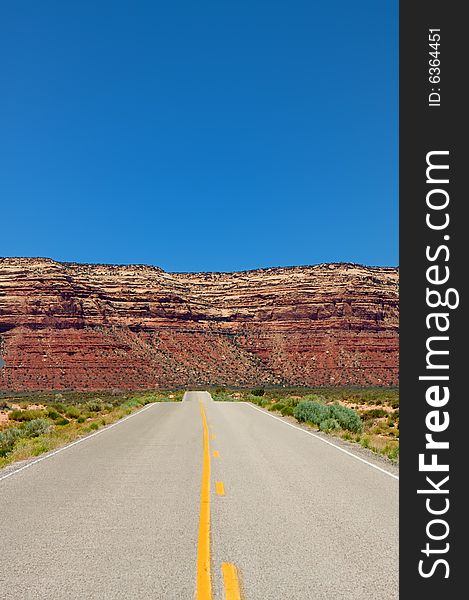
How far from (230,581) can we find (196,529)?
2.13 metres

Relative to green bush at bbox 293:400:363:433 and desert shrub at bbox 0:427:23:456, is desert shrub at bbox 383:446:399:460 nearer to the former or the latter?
green bush at bbox 293:400:363:433

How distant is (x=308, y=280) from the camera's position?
11656 centimetres

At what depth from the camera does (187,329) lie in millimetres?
106625

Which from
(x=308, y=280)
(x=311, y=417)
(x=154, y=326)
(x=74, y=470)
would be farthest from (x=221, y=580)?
(x=308, y=280)

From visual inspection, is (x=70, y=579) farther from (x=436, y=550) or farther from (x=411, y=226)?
(x=411, y=226)

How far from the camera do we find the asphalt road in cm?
557

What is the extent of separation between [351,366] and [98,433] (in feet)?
258

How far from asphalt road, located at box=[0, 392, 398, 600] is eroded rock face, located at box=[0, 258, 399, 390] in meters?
75.8

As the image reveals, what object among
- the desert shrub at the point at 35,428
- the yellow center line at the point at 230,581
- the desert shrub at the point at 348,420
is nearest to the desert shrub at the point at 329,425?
the desert shrub at the point at 348,420

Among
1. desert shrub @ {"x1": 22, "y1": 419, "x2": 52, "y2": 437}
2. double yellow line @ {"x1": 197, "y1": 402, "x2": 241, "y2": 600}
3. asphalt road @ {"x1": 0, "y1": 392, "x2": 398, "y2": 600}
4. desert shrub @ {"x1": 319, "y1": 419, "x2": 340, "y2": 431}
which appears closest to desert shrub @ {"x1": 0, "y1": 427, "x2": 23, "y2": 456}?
desert shrub @ {"x1": 22, "y1": 419, "x2": 52, "y2": 437}

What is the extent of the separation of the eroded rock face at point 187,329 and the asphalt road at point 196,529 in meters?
75.8

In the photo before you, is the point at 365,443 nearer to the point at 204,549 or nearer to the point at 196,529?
the point at 196,529

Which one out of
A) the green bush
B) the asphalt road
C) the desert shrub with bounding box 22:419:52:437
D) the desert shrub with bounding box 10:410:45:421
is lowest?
the desert shrub with bounding box 10:410:45:421

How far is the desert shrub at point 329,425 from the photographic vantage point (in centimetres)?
2354
